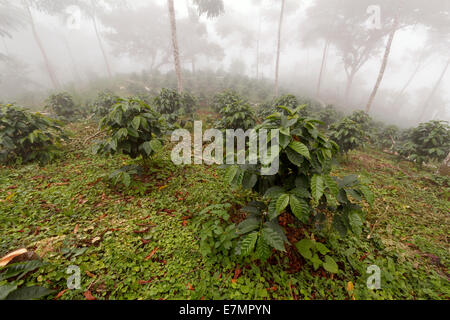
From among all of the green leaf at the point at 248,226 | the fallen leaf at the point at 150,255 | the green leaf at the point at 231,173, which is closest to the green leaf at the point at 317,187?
the green leaf at the point at 248,226

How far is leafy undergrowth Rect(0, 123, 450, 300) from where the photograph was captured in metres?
1.73

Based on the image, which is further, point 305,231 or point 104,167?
point 104,167

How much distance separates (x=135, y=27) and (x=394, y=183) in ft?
98.6

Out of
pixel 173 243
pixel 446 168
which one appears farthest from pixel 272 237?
pixel 446 168

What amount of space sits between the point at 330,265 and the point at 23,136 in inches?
236

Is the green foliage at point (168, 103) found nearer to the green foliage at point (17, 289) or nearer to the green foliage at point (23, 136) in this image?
the green foliage at point (23, 136)

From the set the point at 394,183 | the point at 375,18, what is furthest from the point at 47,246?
the point at 375,18

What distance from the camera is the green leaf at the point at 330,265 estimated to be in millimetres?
1845

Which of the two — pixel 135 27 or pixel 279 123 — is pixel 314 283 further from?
pixel 135 27

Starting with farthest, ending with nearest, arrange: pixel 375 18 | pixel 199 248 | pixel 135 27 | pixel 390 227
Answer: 1. pixel 135 27
2. pixel 375 18
3. pixel 390 227
4. pixel 199 248

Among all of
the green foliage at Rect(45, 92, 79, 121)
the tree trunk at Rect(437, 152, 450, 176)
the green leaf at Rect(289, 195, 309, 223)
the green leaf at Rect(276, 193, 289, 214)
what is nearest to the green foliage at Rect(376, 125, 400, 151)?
the tree trunk at Rect(437, 152, 450, 176)

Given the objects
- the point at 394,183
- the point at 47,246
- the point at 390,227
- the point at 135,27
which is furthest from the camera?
the point at 135,27

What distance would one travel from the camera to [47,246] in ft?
6.42

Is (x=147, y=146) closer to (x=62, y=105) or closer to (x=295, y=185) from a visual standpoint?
(x=295, y=185)
